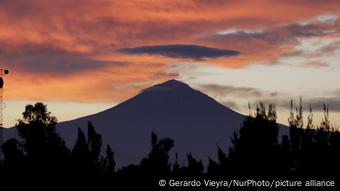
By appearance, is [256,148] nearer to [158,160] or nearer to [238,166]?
[238,166]

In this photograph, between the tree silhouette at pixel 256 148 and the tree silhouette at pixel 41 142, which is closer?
the tree silhouette at pixel 256 148

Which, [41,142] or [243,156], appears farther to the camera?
[41,142]

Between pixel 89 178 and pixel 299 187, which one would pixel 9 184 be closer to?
pixel 89 178

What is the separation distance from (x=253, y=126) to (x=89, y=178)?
13990mm

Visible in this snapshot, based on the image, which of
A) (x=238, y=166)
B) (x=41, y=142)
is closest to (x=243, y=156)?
(x=238, y=166)

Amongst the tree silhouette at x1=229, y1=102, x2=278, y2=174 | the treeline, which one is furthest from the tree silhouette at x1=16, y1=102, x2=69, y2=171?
the tree silhouette at x1=229, y1=102, x2=278, y2=174

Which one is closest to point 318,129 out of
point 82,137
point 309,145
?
point 309,145

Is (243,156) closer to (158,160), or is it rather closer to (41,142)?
(158,160)

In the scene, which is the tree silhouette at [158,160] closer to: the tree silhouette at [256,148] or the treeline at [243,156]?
the treeline at [243,156]

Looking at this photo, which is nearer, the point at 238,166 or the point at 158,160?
the point at 238,166

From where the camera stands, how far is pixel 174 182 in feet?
211

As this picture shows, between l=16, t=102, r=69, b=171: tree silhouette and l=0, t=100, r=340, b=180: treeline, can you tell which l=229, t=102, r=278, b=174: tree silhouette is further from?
l=16, t=102, r=69, b=171: tree silhouette

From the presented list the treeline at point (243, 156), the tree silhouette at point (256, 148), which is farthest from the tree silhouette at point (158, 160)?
the tree silhouette at point (256, 148)

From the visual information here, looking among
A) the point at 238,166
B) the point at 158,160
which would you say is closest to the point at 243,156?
the point at 238,166
